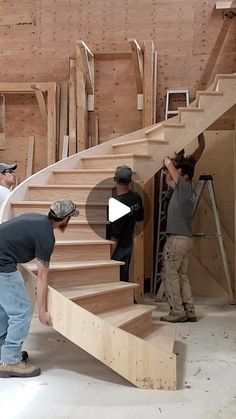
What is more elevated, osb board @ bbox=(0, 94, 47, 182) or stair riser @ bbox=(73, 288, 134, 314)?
osb board @ bbox=(0, 94, 47, 182)

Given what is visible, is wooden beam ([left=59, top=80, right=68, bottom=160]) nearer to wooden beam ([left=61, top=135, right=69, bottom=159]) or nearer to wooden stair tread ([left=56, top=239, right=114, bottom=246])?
wooden beam ([left=61, top=135, right=69, bottom=159])

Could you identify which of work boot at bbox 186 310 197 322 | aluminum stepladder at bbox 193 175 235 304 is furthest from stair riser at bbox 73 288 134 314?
aluminum stepladder at bbox 193 175 235 304

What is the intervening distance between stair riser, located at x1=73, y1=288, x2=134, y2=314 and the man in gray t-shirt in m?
0.77

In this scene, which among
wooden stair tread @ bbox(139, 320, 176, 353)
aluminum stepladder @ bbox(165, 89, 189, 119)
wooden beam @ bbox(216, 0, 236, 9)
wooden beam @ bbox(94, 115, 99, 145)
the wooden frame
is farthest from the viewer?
wooden beam @ bbox(94, 115, 99, 145)

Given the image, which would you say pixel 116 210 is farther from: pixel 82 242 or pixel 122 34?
pixel 122 34

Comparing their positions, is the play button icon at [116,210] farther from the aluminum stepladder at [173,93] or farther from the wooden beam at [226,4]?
the wooden beam at [226,4]

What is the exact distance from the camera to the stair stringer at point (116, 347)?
120 inches

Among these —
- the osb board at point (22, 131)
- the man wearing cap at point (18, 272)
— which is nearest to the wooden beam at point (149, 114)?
the osb board at point (22, 131)

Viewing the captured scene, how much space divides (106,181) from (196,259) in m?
1.81

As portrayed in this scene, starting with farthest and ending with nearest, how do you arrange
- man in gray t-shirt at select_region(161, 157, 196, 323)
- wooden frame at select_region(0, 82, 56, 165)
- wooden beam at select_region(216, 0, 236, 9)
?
wooden frame at select_region(0, 82, 56, 165) → wooden beam at select_region(216, 0, 236, 9) → man in gray t-shirt at select_region(161, 157, 196, 323)

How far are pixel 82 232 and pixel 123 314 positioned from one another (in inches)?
37.2

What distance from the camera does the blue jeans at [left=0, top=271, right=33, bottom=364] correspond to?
3215 millimetres

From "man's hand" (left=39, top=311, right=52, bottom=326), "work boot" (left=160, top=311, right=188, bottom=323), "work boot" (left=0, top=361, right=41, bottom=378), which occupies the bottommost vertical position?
"work boot" (left=160, top=311, right=188, bottom=323)

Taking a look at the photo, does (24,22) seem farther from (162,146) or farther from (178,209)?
(178,209)
